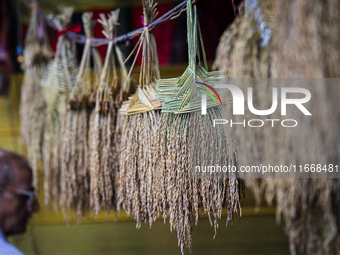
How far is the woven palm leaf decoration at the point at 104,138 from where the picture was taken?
1489mm

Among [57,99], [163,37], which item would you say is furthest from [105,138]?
[163,37]

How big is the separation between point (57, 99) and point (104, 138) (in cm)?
49

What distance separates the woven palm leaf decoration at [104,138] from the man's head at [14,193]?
15.2 inches

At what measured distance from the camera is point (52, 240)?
2.34m

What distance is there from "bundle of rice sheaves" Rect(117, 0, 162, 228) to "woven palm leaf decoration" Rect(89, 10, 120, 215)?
15 centimetres

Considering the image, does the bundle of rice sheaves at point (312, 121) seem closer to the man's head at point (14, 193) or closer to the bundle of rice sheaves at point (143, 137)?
the bundle of rice sheaves at point (143, 137)

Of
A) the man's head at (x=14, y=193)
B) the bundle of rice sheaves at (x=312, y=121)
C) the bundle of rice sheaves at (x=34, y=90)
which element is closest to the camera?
the bundle of rice sheaves at (x=312, y=121)

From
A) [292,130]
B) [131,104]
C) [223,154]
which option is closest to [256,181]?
[223,154]

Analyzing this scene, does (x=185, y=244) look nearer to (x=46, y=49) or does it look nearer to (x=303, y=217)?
(x=303, y=217)

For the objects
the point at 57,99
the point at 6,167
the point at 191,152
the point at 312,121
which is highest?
the point at 57,99

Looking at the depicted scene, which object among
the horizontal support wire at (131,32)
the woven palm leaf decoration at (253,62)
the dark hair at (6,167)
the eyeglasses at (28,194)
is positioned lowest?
the eyeglasses at (28,194)

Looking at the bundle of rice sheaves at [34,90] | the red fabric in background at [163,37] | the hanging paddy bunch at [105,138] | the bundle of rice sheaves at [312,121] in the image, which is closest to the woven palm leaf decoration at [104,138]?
Answer: the hanging paddy bunch at [105,138]

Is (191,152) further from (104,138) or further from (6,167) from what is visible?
(6,167)

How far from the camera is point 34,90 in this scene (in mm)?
→ 1943
